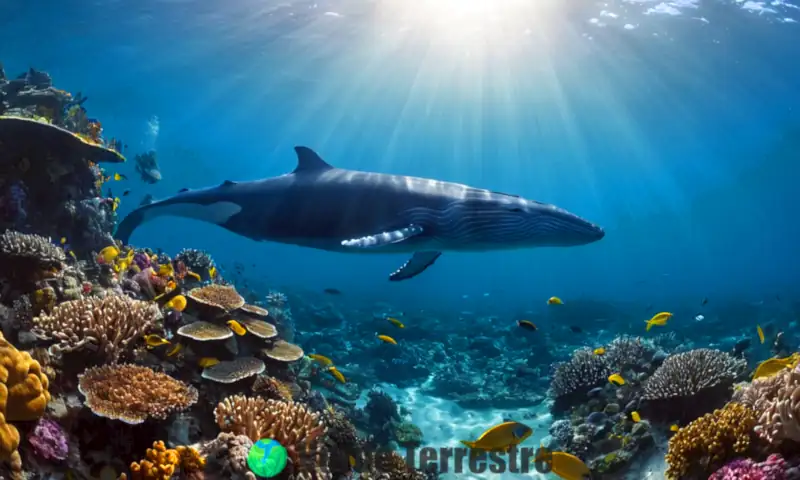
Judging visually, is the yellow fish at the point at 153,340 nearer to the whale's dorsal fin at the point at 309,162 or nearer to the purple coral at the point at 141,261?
the whale's dorsal fin at the point at 309,162

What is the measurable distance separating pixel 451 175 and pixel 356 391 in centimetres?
8653

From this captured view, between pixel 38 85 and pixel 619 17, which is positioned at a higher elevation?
pixel 619 17

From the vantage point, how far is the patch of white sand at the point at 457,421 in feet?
25.6

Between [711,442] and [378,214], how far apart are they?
4.17 metres

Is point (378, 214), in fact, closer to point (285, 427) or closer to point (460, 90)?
point (285, 427)

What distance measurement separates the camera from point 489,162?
7925 cm

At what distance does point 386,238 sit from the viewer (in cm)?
480

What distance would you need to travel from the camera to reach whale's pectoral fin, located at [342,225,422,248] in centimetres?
474

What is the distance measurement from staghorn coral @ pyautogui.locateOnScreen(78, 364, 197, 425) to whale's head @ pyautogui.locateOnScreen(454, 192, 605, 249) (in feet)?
11.2

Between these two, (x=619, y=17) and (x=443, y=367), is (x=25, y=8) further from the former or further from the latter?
(x=619, y=17)

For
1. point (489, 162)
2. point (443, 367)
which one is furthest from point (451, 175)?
point (443, 367)

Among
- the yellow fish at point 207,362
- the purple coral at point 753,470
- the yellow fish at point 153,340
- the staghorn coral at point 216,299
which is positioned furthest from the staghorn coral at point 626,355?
the yellow fish at point 153,340

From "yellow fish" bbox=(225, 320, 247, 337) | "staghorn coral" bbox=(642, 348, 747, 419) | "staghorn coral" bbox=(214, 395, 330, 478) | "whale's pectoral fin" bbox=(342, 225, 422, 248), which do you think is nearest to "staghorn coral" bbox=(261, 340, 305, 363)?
"yellow fish" bbox=(225, 320, 247, 337)

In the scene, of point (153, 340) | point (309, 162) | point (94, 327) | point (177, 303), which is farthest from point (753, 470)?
point (177, 303)
